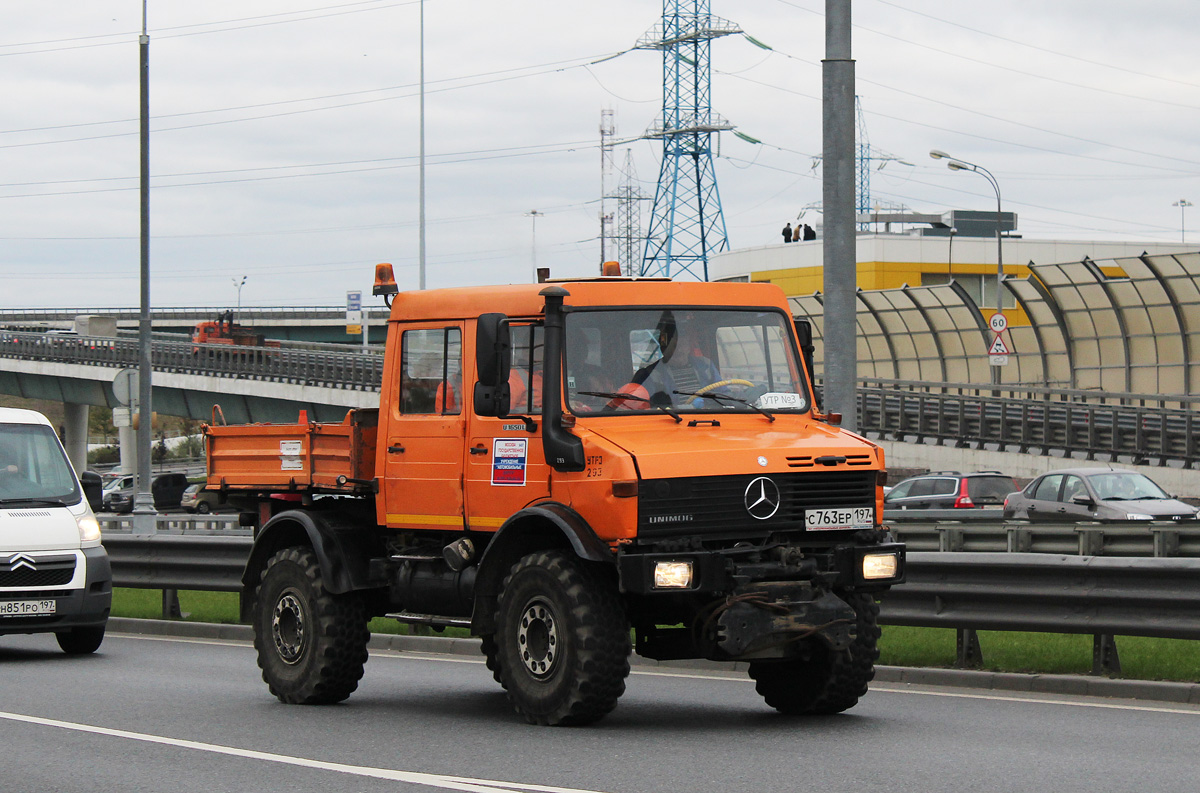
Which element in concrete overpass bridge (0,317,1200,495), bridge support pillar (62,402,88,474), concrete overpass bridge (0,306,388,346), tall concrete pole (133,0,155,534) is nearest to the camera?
tall concrete pole (133,0,155,534)

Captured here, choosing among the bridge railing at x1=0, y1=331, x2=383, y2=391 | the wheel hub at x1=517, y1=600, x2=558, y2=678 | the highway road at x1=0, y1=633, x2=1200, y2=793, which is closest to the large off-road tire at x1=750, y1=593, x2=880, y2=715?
the highway road at x1=0, y1=633, x2=1200, y2=793

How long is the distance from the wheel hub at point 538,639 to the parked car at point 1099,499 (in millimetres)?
17396

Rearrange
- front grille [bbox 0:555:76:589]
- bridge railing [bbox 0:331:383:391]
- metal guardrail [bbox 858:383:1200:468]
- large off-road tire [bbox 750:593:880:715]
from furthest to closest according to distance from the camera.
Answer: bridge railing [bbox 0:331:383:391] < metal guardrail [bbox 858:383:1200:468] < front grille [bbox 0:555:76:589] < large off-road tire [bbox 750:593:880:715]

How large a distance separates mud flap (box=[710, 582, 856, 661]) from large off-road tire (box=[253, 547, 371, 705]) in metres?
2.88

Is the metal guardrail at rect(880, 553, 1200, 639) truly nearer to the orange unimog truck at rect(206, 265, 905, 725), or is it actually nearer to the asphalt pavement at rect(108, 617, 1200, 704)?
the asphalt pavement at rect(108, 617, 1200, 704)

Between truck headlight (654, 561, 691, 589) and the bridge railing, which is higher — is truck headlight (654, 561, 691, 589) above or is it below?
below

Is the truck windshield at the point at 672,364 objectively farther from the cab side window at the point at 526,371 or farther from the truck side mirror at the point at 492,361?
the truck side mirror at the point at 492,361

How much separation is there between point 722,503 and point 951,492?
2392cm

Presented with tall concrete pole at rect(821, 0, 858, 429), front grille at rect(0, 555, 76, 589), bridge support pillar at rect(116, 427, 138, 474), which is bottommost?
bridge support pillar at rect(116, 427, 138, 474)

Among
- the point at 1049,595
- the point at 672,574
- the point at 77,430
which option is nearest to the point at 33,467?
the point at 672,574

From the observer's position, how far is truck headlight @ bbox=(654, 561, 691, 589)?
861cm

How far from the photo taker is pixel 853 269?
44.4ft

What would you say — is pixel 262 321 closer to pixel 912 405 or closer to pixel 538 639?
pixel 912 405

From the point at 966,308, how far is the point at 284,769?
36.2 meters
